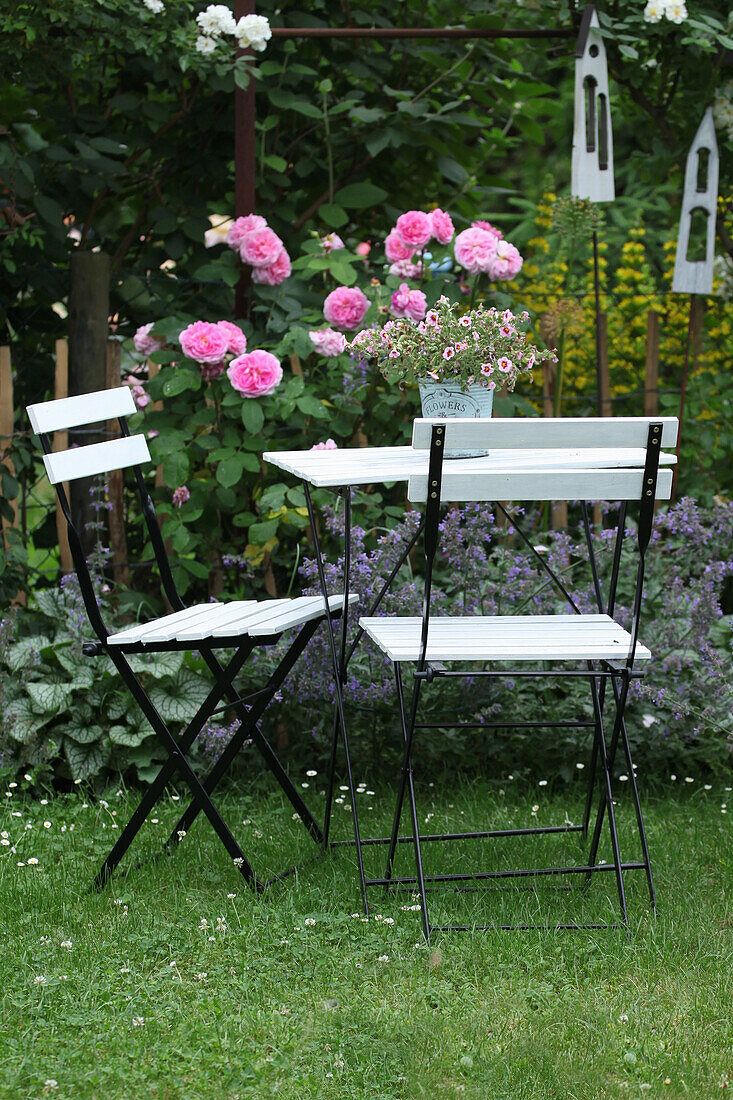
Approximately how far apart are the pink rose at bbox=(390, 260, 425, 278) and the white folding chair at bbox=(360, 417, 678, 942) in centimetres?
117

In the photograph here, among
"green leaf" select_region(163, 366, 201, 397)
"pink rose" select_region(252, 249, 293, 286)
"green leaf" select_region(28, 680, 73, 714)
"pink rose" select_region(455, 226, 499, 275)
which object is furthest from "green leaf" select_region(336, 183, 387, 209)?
"green leaf" select_region(28, 680, 73, 714)

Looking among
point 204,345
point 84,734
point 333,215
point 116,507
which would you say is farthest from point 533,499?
point 333,215

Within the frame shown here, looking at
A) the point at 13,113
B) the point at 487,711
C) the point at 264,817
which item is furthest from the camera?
the point at 13,113

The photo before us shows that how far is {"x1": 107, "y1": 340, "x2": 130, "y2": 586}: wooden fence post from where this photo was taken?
13.5 feet

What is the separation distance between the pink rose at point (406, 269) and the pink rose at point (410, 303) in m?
0.16

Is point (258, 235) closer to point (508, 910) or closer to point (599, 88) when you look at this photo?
point (599, 88)

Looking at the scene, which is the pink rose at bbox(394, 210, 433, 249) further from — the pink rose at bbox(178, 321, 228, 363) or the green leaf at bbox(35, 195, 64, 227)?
the green leaf at bbox(35, 195, 64, 227)

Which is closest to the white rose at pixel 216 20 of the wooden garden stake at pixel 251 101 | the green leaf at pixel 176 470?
the wooden garden stake at pixel 251 101

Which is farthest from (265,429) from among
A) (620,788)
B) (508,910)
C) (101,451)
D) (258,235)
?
(508,910)

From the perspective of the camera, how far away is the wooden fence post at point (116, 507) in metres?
4.12

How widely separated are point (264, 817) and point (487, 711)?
0.72 metres

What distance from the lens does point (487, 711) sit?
11.7 ft

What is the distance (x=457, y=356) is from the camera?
282 centimetres

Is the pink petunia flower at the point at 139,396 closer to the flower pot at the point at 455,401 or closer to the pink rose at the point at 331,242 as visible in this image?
the pink rose at the point at 331,242
